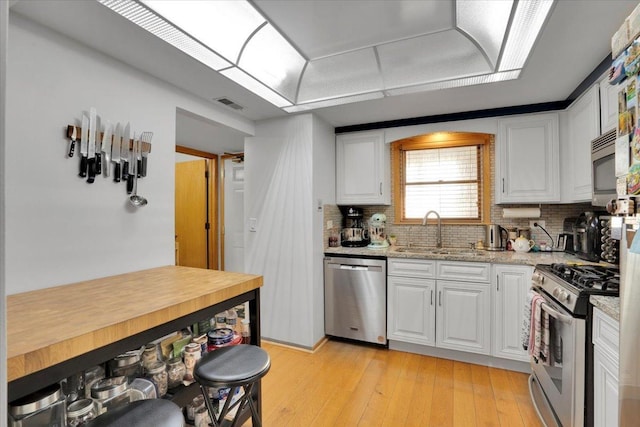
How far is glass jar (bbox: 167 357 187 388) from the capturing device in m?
1.45

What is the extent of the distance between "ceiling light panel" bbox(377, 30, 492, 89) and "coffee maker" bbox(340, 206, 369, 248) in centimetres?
171

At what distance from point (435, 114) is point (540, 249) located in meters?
1.67

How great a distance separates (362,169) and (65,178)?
102 inches

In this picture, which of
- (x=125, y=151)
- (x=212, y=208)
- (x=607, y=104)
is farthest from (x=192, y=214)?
(x=607, y=104)

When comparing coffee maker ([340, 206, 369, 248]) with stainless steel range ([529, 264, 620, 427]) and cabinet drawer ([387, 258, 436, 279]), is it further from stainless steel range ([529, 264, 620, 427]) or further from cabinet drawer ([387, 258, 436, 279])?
stainless steel range ([529, 264, 620, 427])

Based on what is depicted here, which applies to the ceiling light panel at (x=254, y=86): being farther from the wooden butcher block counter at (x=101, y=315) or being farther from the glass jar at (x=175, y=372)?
the glass jar at (x=175, y=372)

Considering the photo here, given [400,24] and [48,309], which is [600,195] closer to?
[400,24]

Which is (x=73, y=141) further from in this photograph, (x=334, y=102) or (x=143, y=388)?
(x=334, y=102)

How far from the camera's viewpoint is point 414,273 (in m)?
2.79

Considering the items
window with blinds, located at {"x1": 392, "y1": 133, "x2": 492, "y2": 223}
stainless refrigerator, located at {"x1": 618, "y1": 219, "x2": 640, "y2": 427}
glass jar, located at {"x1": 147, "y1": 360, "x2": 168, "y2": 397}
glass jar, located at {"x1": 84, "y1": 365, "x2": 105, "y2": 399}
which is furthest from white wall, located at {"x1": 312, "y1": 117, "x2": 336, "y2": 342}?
stainless refrigerator, located at {"x1": 618, "y1": 219, "x2": 640, "y2": 427}

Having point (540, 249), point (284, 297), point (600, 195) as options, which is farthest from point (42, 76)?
point (540, 249)

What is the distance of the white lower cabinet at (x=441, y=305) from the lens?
8.48ft

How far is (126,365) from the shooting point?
1.32 meters

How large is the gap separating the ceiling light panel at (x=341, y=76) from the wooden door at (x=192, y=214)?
102 inches
